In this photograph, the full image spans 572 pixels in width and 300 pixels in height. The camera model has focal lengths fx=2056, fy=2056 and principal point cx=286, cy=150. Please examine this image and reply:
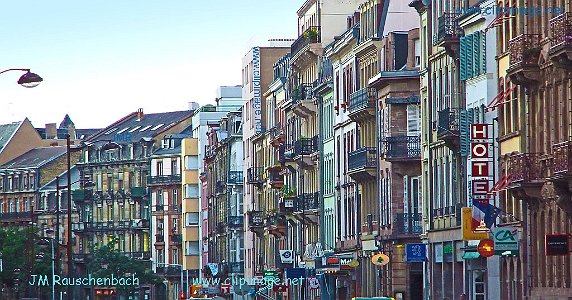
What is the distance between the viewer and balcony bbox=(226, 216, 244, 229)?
15600cm

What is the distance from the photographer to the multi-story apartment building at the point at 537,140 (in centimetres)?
5656

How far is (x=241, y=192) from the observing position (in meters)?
157

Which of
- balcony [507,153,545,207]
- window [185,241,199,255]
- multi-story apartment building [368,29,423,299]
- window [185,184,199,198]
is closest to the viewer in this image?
balcony [507,153,545,207]

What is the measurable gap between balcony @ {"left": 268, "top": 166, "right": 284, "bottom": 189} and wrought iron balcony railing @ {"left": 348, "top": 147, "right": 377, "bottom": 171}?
114ft

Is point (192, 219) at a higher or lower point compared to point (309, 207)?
higher

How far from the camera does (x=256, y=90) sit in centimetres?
14450

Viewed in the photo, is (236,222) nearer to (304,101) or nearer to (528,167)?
(304,101)

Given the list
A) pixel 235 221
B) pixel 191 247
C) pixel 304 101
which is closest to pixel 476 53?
pixel 304 101

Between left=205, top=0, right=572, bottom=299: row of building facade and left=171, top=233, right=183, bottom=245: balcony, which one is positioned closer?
left=205, top=0, right=572, bottom=299: row of building facade

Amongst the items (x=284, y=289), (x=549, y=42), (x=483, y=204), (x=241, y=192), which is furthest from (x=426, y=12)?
(x=241, y=192)

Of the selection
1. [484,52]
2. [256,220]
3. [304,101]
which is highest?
[304,101]

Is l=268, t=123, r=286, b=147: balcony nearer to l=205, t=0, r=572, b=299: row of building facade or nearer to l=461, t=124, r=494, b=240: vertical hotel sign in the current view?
l=205, t=0, r=572, b=299: row of building facade

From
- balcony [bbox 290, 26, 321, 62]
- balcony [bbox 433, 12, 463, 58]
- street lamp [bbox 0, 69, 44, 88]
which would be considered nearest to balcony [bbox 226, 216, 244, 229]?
balcony [bbox 290, 26, 321, 62]

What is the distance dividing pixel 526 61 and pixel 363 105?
32.4 m
